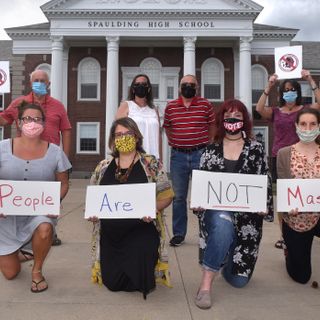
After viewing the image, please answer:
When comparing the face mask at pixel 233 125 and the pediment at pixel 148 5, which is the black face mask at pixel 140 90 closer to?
the face mask at pixel 233 125

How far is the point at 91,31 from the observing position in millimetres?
27703

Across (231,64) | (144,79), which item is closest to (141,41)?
(231,64)

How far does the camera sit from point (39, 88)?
539cm

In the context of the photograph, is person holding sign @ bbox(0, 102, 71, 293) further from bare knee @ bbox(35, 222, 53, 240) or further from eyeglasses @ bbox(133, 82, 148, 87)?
eyeglasses @ bbox(133, 82, 148, 87)

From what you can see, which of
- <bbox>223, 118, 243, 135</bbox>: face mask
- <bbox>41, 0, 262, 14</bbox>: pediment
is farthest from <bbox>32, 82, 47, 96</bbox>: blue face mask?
<bbox>41, 0, 262, 14</bbox>: pediment

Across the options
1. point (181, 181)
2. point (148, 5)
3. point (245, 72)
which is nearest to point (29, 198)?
point (181, 181)

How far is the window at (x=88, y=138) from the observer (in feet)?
98.2

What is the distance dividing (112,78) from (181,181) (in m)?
22.0

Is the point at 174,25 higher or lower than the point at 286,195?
higher

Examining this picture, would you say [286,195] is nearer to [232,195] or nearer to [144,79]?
[232,195]

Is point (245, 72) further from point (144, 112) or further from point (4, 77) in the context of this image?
point (144, 112)

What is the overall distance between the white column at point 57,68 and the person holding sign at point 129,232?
939 inches

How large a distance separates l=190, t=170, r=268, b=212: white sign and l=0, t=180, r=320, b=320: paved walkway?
2.66 ft

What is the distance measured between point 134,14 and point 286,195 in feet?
83.3
